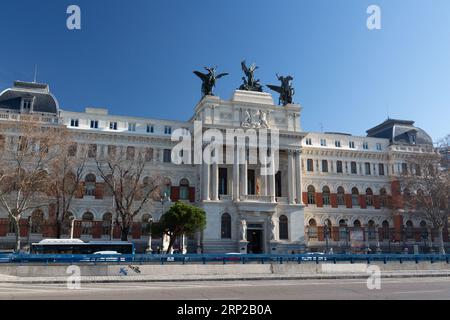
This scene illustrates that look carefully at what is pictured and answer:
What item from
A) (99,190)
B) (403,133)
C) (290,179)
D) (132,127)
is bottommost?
(99,190)

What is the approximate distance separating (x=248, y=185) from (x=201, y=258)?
93.1ft

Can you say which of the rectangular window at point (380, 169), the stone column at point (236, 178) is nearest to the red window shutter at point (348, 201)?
the rectangular window at point (380, 169)

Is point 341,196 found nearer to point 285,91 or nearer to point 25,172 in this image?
point 285,91

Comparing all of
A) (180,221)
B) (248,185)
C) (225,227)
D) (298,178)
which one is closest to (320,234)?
(298,178)

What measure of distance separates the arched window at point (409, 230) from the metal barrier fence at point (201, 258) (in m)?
28.9

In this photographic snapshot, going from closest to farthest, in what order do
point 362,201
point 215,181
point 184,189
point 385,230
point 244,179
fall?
point 215,181 < point 244,179 < point 184,189 < point 385,230 < point 362,201

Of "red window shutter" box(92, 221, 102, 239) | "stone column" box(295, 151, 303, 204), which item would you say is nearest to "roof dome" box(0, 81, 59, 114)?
"red window shutter" box(92, 221, 102, 239)

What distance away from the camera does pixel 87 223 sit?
182 ft

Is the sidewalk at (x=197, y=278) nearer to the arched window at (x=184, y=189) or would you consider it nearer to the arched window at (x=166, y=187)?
the arched window at (x=166, y=187)

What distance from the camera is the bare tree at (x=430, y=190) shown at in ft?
188
